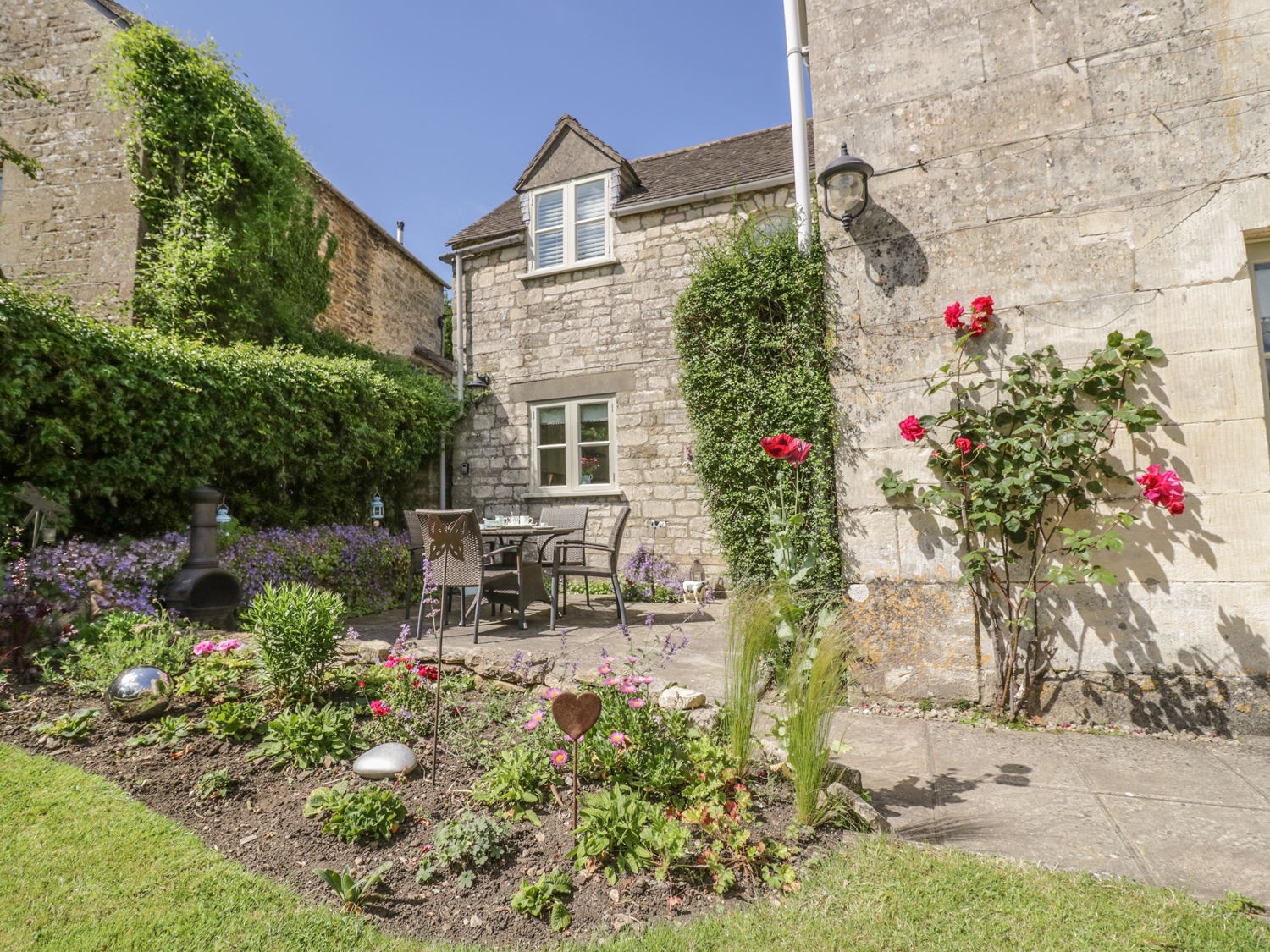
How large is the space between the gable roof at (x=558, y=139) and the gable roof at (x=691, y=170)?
13mm

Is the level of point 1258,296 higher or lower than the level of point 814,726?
higher

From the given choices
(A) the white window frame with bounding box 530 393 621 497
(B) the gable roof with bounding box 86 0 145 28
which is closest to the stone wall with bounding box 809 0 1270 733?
(A) the white window frame with bounding box 530 393 621 497

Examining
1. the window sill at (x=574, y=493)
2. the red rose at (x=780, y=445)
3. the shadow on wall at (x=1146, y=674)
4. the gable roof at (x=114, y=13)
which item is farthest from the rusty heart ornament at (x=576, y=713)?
the gable roof at (x=114, y=13)

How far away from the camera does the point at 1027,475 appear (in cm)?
326

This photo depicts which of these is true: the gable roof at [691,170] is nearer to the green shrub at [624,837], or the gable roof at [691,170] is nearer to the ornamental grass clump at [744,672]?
the ornamental grass clump at [744,672]

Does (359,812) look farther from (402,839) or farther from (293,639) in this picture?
(293,639)

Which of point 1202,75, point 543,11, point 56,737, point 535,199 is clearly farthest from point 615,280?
point 56,737

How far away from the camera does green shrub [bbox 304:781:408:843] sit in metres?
2.09

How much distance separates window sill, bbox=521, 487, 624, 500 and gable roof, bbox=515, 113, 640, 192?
4.67m

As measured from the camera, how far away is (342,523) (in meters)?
7.52

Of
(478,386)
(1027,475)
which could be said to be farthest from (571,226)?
(1027,475)

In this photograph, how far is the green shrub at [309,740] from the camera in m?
2.56

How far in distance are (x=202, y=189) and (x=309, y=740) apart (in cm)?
849

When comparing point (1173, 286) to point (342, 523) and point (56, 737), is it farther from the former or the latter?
point (342, 523)
